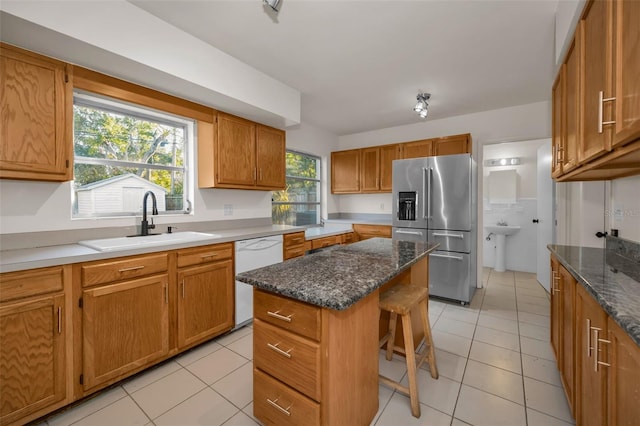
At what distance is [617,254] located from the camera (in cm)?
176

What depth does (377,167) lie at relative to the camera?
4.46 meters

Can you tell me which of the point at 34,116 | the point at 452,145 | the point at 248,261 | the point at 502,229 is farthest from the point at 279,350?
the point at 502,229

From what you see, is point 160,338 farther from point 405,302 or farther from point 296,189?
point 296,189

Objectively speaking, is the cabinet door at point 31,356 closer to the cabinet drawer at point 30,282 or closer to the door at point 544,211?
the cabinet drawer at point 30,282

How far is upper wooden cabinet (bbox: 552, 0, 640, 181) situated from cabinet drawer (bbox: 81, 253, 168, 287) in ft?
8.45

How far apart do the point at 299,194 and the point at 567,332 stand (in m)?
3.59

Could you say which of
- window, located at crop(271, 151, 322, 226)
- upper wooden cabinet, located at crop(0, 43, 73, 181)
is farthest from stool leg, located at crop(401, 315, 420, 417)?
window, located at crop(271, 151, 322, 226)

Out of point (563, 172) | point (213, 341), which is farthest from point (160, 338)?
point (563, 172)

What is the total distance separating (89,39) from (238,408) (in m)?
2.44

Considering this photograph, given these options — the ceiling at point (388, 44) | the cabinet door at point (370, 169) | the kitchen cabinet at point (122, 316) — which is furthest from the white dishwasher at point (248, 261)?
the cabinet door at point (370, 169)

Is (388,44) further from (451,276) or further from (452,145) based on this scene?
(451,276)

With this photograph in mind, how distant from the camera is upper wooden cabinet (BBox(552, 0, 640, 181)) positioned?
2.99ft

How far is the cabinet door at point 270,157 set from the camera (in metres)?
3.16

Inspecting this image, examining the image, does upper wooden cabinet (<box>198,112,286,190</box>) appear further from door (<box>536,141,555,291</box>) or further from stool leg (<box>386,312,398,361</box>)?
door (<box>536,141,555,291</box>)
